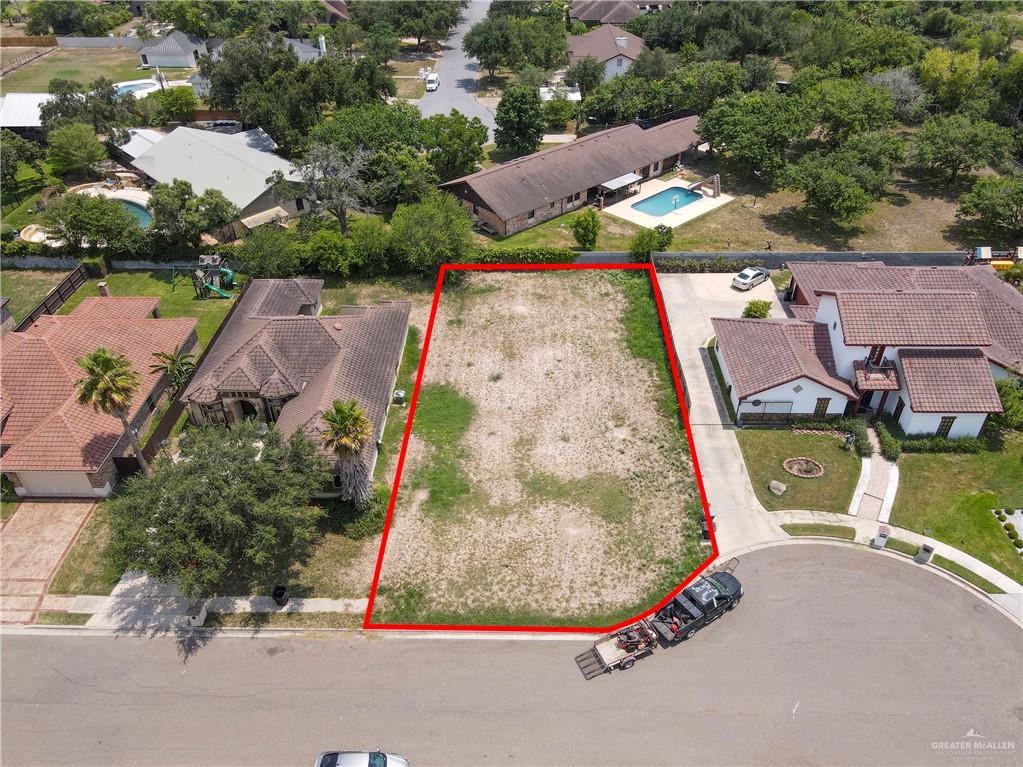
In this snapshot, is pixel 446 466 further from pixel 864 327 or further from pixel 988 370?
pixel 988 370

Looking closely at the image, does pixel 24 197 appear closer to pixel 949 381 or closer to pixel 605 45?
pixel 605 45

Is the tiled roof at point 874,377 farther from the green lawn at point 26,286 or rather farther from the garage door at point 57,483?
the green lawn at point 26,286

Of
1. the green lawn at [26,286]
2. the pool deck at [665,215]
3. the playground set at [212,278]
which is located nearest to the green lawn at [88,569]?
the playground set at [212,278]

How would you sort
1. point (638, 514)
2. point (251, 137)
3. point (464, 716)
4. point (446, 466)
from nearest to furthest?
point (464, 716), point (638, 514), point (446, 466), point (251, 137)

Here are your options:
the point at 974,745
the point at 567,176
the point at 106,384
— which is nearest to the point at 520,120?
the point at 567,176

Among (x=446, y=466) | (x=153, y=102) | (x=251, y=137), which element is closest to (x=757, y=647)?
(x=446, y=466)

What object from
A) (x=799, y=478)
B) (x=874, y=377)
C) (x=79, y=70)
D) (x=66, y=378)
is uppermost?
(x=79, y=70)

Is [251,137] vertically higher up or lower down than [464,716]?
higher up
